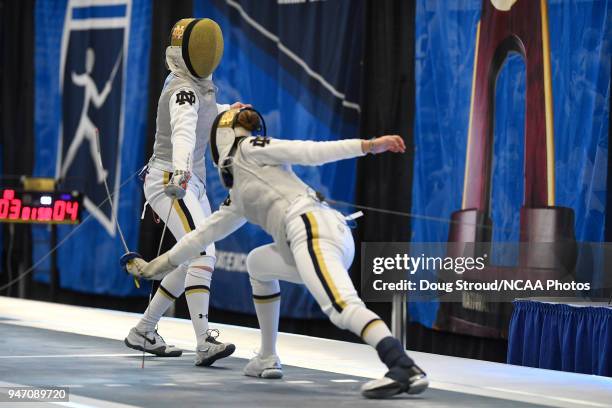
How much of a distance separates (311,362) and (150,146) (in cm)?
321

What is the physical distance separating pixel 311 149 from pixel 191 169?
0.77 meters

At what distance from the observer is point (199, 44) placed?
4172mm

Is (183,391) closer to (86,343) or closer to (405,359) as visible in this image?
(405,359)

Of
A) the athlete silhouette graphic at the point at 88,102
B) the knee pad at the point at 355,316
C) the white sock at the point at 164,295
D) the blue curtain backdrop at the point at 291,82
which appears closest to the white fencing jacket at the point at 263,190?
the knee pad at the point at 355,316

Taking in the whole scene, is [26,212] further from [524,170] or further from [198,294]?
[524,170]

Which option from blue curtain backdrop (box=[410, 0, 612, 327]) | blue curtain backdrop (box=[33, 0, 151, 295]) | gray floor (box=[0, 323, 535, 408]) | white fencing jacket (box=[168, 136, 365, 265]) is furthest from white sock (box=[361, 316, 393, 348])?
blue curtain backdrop (box=[33, 0, 151, 295])

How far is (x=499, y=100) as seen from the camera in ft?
16.5

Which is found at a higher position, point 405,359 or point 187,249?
point 187,249

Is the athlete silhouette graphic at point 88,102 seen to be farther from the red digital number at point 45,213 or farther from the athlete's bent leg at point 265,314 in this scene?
the athlete's bent leg at point 265,314

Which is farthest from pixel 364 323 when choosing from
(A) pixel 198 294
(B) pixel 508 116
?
(B) pixel 508 116

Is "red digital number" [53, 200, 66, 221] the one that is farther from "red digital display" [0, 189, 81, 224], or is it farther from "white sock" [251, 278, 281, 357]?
"white sock" [251, 278, 281, 357]

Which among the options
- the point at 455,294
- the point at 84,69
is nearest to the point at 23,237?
the point at 84,69

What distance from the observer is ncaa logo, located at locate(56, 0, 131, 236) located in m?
7.42

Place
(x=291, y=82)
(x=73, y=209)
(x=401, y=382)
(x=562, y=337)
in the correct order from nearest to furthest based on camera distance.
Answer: (x=401, y=382) < (x=562, y=337) < (x=291, y=82) < (x=73, y=209)
